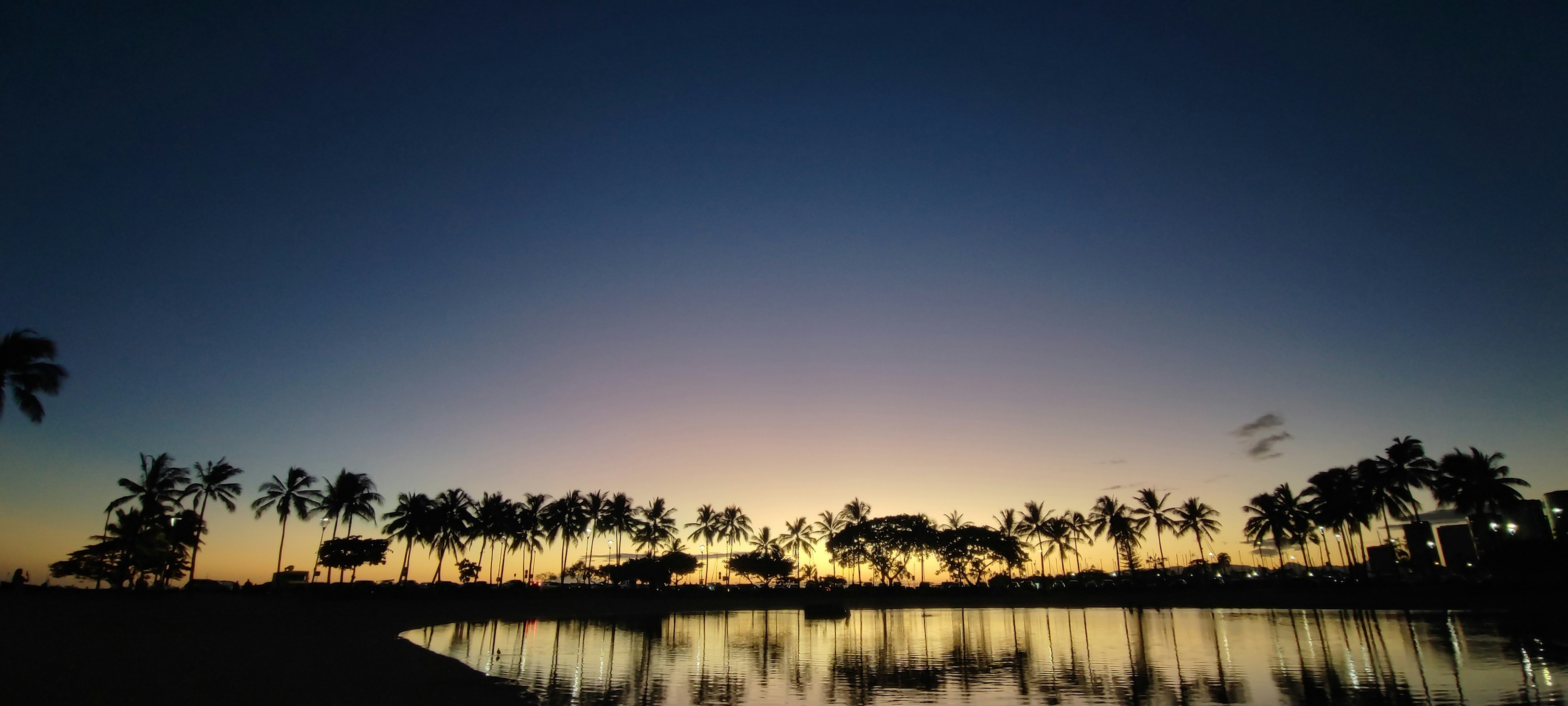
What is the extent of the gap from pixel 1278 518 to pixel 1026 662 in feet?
248

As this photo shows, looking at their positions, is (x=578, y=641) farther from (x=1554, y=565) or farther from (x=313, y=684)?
(x=1554, y=565)

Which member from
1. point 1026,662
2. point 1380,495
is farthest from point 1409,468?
point 1026,662

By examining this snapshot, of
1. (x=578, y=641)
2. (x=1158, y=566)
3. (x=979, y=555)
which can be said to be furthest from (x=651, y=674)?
(x=1158, y=566)

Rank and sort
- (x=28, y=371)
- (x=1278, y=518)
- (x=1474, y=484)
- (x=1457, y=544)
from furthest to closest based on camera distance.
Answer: (x=1457, y=544) < (x=1278, y=518) < (x=1474, y=484) < (x=28, y=371)

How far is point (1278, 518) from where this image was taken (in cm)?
8819

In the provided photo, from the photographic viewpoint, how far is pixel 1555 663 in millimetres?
25750

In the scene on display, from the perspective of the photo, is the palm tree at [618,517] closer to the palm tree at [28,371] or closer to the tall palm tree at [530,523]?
the tall palm tree at [530,523]

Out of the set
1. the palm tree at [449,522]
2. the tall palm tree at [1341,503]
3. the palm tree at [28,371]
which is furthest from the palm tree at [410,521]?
the tall palm tree at [1341,503]

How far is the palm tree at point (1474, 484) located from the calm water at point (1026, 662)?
19547 mm

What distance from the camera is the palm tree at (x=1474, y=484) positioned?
2557 inches

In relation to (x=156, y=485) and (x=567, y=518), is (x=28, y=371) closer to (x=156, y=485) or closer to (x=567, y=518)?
(x=156, y=485)

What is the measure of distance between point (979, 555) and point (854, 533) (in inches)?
729

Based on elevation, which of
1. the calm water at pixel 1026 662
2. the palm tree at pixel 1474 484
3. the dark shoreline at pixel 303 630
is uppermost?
the palm tree at pixel 1474 484

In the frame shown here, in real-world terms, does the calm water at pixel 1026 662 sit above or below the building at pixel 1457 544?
below
